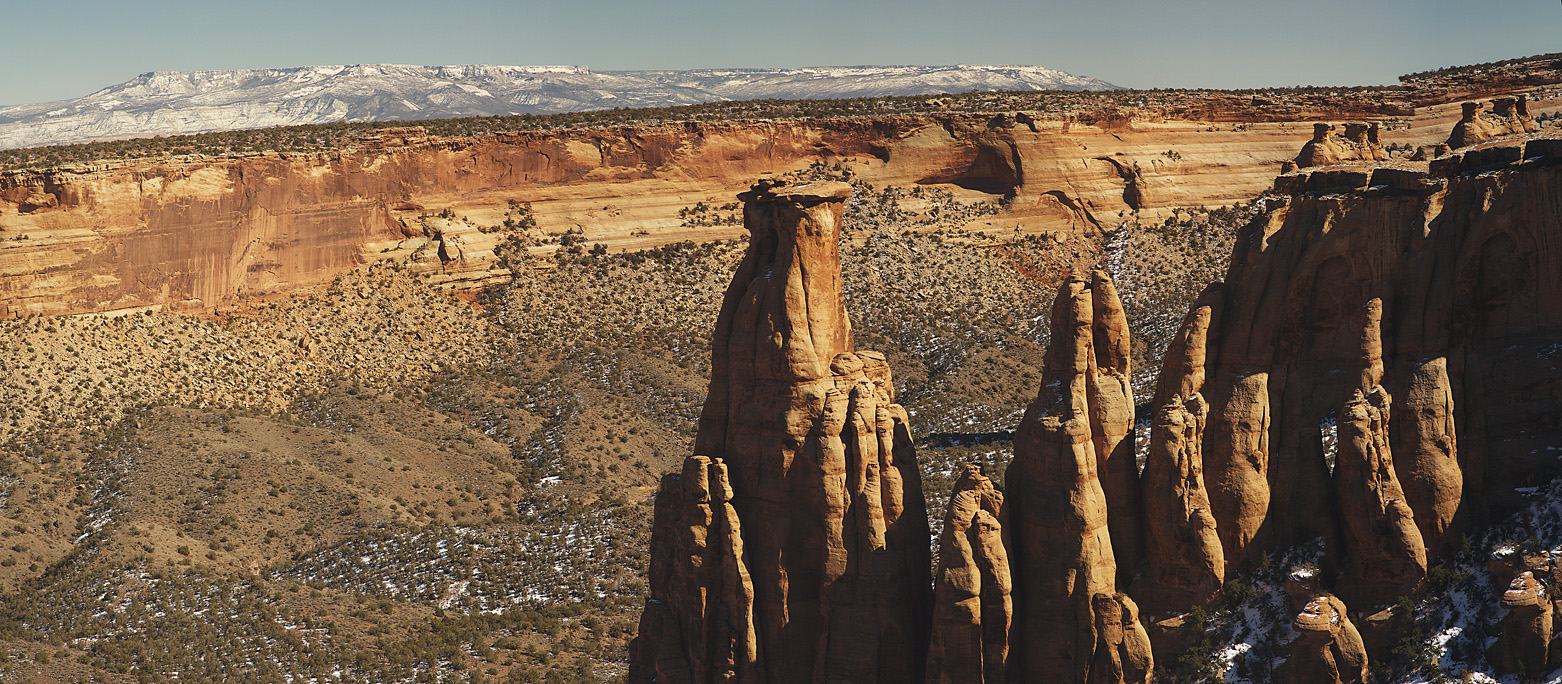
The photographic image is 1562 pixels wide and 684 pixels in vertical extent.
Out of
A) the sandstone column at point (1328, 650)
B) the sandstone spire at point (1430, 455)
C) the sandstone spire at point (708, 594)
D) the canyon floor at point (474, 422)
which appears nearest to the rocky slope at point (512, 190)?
the canyon floor at point (474, 422)

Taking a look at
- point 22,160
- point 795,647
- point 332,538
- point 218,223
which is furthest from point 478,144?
point 795,647

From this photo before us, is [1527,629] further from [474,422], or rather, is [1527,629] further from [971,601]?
[474,422]

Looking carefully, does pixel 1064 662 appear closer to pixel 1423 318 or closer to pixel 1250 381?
pixel 1250 381

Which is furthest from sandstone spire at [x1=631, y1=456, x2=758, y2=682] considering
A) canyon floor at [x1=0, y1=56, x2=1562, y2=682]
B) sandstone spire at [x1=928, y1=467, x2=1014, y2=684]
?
canyon floor at [x1=0, y1=56, x2=1562, y2=682]

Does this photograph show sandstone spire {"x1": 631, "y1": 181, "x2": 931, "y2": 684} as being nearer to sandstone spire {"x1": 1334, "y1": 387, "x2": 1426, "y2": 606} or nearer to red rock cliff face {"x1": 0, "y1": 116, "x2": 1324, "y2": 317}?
sandstone spire {"x1": 1334, "y1": 387, "x2": 1426, "y2": 606}

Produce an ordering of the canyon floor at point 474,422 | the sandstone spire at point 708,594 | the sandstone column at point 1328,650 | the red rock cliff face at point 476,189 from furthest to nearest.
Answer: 1. the red rock cliff face at point 476,189
2. the canyon floor at point 474,422
3. the sandstone spire at point 708,594
4. the sandstone column at point 1328,650

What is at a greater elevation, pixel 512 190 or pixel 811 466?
pixel 512 190

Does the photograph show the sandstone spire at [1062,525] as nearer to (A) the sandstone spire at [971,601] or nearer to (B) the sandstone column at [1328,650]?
(A) the sandstone spire at [971,601]

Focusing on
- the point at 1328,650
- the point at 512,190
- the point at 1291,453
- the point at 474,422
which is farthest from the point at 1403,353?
the point at 512,190
